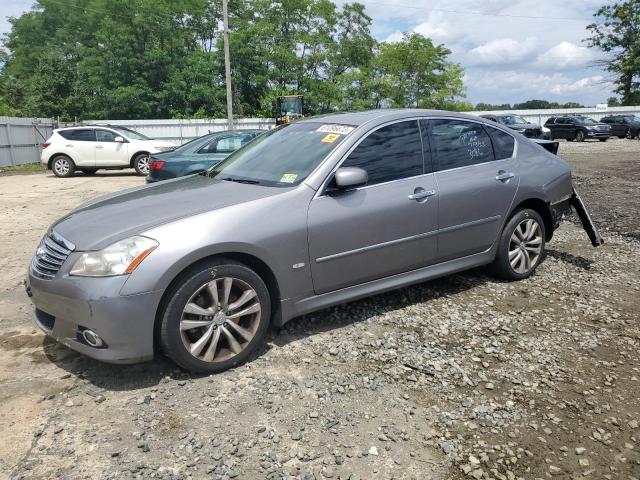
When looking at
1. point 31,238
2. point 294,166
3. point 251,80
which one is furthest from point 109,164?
point 251,80

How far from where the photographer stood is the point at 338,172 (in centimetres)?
360

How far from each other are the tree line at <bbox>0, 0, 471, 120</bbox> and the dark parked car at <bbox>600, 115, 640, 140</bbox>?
18.4 metres

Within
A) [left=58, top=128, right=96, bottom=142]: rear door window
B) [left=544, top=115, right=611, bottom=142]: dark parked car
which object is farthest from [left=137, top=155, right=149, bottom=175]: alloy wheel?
[left=544, top=115, right=611, bottom=142]: dark parked car

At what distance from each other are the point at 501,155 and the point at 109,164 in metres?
14.7

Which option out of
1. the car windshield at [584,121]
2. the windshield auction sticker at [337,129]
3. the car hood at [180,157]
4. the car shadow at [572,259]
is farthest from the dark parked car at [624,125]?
the windshield auction sticker at [337,129]

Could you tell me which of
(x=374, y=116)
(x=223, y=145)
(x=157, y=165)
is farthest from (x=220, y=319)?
(x=223, y=145)

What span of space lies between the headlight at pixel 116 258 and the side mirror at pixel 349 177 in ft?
4.37

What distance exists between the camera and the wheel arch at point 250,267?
120 inches

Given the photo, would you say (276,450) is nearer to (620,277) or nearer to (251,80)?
(620,277)

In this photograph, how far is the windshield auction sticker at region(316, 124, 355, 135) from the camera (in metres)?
3.97

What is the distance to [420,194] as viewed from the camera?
13.3ft

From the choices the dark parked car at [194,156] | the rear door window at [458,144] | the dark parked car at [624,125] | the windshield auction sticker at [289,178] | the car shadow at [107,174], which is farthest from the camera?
the dark parked car at [624,125]

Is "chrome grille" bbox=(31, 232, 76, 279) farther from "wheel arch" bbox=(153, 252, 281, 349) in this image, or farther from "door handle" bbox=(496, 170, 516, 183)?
"door handle" bbox=(496, 170, 516, 183)

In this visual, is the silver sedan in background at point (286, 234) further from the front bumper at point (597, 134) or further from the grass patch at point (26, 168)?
the front bumper at point (597, 134)
